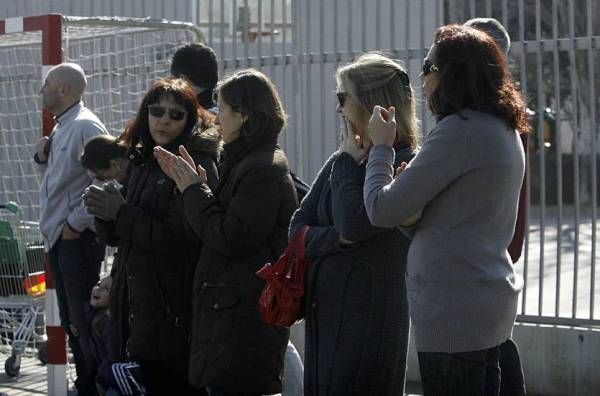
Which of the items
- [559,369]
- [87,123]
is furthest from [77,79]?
[559,369]

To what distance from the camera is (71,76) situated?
7.32 metres

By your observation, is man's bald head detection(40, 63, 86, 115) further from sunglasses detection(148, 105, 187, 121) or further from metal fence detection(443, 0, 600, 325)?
metal fence detection(443, 0, 600, 325)

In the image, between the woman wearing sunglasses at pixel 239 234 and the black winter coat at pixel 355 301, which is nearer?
the black winter coat at pixel 355 301

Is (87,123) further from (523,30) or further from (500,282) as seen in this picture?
(500,282)

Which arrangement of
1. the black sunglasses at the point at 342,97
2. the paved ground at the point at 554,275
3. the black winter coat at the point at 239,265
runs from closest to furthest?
1. the black sunglasses at the point at 342,97
2. the black winter coat at the point at 239,265
3. the paved ground at the point at 554,275

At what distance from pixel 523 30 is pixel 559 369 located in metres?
2.04

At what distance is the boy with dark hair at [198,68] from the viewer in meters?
6.90

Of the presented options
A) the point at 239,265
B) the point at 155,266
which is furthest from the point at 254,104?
the point at 155,266

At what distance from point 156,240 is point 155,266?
0.44 feet

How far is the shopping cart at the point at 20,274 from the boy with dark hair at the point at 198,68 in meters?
1.98

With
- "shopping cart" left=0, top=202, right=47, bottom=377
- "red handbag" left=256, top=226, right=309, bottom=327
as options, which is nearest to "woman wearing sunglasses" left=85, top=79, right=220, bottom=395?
"red handbag" left=256, top=226, right=309, bottom=327

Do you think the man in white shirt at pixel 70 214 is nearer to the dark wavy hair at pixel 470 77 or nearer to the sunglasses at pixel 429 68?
the sunglasses at pixel 429 68

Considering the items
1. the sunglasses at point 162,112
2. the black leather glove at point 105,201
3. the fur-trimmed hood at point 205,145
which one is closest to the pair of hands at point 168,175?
the black leather glove at point 105,201

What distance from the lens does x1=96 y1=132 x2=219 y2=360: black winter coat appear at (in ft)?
17.8
